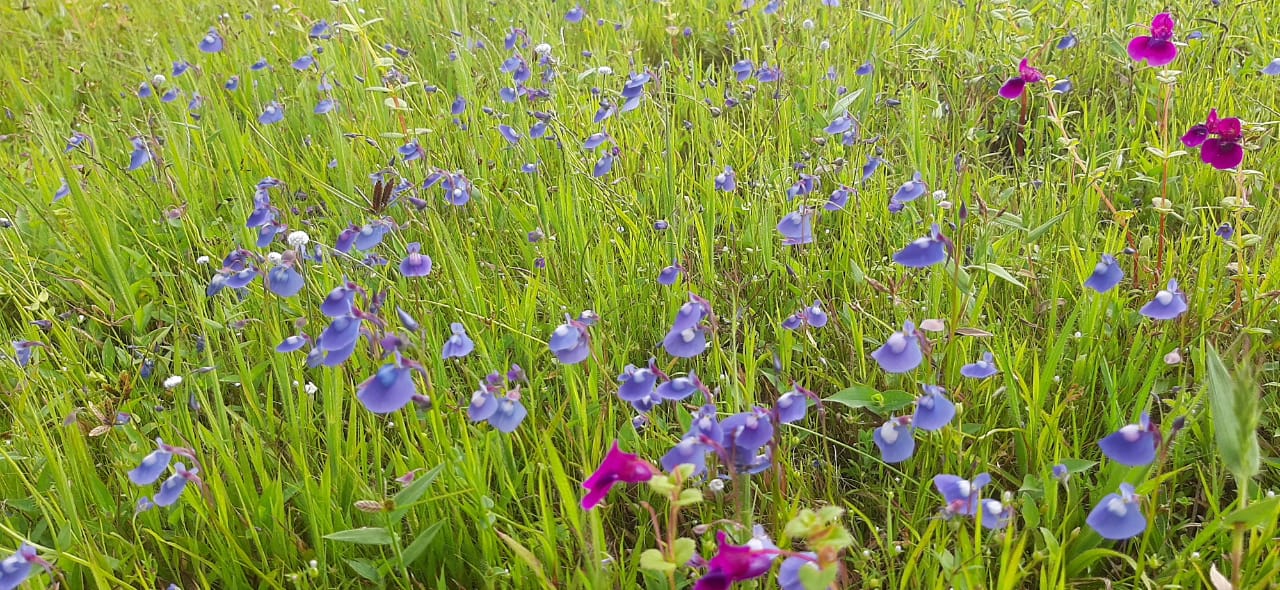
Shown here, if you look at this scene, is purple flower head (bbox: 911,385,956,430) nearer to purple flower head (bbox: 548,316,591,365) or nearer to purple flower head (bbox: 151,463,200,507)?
purple flower head (bbox: 548,316,591,365)

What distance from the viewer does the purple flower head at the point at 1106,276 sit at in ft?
5.22

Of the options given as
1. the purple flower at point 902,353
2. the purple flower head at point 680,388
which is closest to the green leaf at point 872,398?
the purple flower at point 902,353

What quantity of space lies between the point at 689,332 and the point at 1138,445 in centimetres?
70

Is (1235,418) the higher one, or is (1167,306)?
(1235,418)

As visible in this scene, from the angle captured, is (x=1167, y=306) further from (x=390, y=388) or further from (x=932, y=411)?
(x=390, y=388)

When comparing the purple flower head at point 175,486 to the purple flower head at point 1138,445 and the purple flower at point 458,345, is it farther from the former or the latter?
the purple flower head at point 1138,445

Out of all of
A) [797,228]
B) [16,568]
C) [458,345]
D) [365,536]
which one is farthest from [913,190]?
[16,568]

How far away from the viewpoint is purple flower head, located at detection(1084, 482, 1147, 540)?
1131mm

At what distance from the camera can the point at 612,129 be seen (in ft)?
9.84

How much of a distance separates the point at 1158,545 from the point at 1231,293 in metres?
0.84

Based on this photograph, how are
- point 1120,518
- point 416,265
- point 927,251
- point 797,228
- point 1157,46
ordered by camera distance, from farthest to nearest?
point 1157,46
point 797,228
point 416,265
point 927,251
point 1120,518

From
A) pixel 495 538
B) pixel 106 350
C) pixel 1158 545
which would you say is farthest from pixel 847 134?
pixel 106 350

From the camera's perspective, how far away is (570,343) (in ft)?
4.76

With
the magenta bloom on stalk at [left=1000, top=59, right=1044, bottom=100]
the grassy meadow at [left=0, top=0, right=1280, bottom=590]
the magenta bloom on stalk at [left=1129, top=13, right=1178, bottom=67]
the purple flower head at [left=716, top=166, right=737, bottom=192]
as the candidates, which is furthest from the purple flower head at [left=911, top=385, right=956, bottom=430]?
the magenta bloom on stalk at [left=1129, top=13, right=1178, bottom=67]
